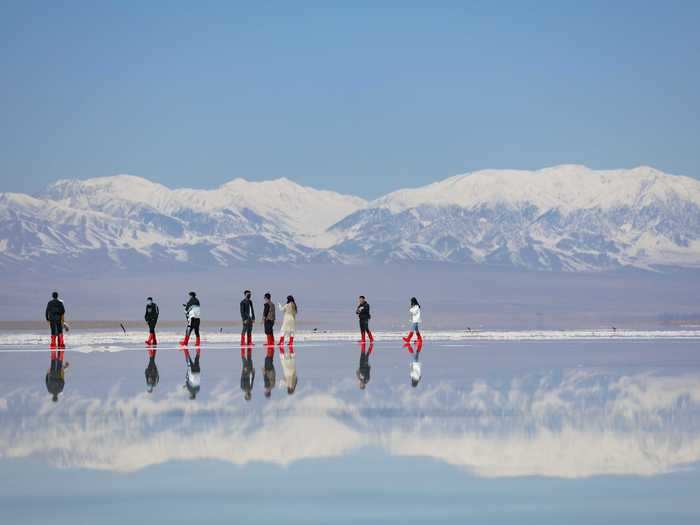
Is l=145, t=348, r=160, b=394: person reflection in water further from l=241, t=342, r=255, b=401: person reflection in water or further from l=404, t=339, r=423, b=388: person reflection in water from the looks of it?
l=404, t=339, r=423, b=388: person reflection in water

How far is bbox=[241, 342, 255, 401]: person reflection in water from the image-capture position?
2256 centimetres

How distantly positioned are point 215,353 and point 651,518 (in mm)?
25635

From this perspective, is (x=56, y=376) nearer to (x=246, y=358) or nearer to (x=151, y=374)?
(x=151, y=374)

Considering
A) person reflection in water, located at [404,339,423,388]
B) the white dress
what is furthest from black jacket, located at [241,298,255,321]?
person reflection in water, located at [404,339,423,388]

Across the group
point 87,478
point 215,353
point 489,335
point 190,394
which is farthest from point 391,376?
point 489,335

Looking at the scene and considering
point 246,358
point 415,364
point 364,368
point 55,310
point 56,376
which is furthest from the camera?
point 55,310

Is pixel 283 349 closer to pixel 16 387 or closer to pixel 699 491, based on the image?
pixel 16 387

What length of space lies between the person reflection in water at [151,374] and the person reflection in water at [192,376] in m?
0.61

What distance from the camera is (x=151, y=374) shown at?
27000 mm

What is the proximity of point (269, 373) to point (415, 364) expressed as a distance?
453 cm

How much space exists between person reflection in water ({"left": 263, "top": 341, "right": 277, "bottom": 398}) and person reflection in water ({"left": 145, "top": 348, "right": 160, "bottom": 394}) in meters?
2.08

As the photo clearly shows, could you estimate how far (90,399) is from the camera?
21219mm

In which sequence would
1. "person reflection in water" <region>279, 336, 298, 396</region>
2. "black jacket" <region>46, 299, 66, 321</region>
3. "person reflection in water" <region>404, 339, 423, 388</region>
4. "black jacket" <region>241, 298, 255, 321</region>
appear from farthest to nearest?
1. "black jacket" <region>241, 298, 255, 321</region>
2. "black jacket" <region>46, 299, 66, 321</region>
3. "person reflection in water" <region>404, 339, 423, 388</region>
4. "person reflection in water" <region>279, 336, 298, 396</region>

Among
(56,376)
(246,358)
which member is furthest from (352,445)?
(246,358)
